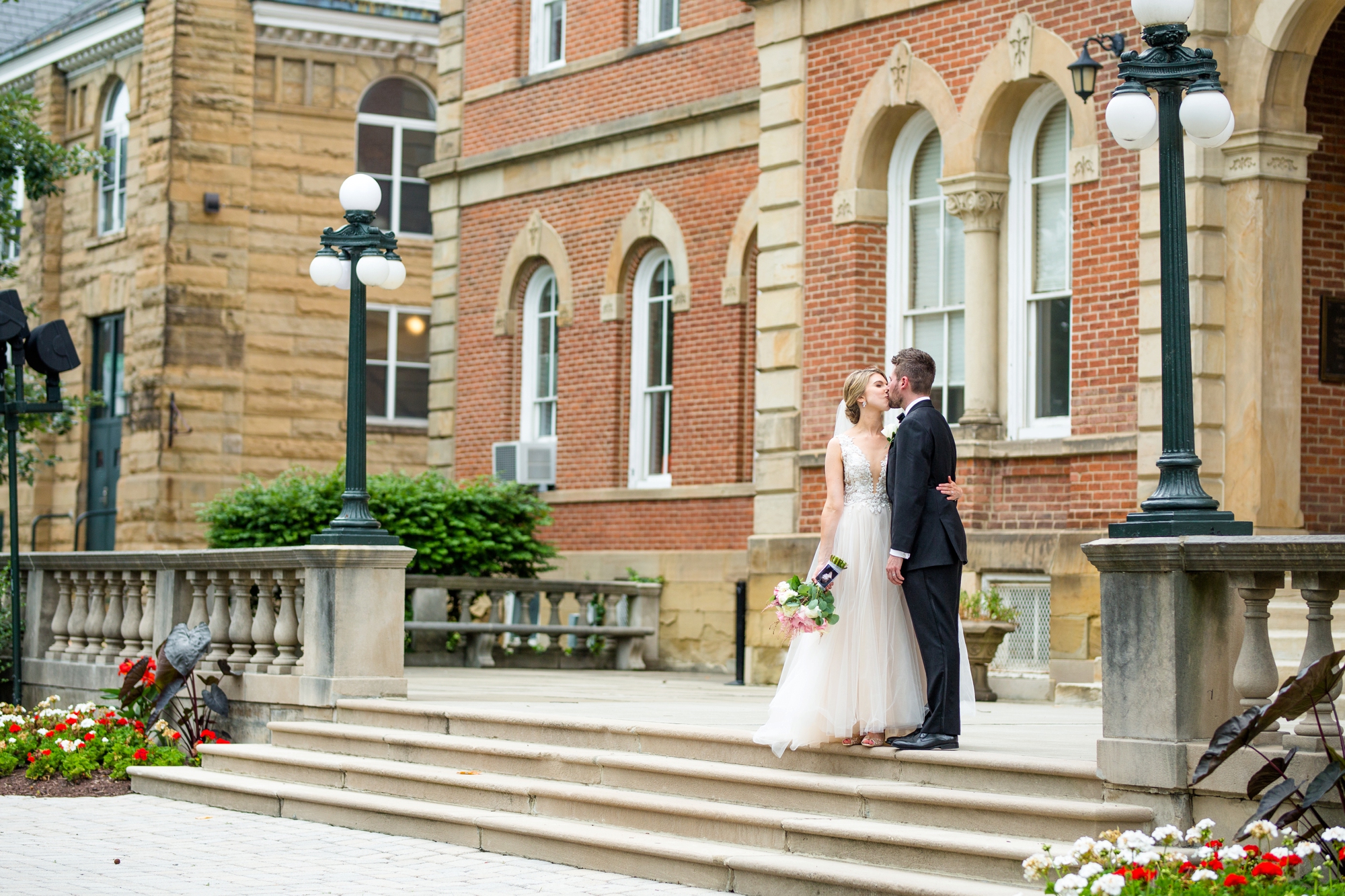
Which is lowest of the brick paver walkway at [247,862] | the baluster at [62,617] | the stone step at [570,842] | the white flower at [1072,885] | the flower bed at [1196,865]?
the brick paver walkway at [247,862]

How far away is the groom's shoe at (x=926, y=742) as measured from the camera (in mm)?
8859

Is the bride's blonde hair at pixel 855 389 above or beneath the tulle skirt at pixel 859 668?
above

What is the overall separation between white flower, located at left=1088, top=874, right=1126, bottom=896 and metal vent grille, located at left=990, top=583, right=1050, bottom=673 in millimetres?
7648

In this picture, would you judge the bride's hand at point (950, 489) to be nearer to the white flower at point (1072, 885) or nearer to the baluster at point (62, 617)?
the white flower at point (1072, 885)

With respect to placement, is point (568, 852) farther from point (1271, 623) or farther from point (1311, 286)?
point (1311, 286)

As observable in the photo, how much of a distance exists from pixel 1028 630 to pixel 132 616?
7.66m

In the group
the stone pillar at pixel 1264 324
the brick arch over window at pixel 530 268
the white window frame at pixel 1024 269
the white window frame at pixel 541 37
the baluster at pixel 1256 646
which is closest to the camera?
the baluster at pixel 1256 646

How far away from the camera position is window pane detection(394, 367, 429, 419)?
28578 millimetres

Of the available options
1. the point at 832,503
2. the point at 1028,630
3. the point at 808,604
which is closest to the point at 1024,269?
the point at 1028,630

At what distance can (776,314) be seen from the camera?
16.6 metres

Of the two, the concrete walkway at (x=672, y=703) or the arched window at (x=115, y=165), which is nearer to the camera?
the concrete walkway at (x=672, y=703)

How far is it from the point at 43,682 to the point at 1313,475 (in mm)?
11349

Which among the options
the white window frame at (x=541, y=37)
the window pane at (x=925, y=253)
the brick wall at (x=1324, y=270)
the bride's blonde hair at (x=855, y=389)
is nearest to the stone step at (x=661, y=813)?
the bride's blonde hair at (x=855, y=389)

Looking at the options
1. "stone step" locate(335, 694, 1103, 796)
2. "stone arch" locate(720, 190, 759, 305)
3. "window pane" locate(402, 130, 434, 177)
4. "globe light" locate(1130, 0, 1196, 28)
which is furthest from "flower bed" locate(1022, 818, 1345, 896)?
"window pane" locate(402, 130, 434, 177)
